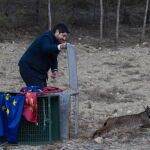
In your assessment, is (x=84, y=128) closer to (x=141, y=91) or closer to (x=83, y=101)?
(x=83, y=101)

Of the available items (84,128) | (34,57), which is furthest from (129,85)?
(34,57)

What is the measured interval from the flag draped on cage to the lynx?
1028 millimetres

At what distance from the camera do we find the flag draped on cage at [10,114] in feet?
23.4

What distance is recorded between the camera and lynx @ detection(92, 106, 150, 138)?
7.56m

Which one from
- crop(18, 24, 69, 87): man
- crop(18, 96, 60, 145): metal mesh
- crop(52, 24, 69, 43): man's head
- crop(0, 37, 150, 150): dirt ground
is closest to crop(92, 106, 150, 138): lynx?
crop(0, 37, 150, 150): dirt ground

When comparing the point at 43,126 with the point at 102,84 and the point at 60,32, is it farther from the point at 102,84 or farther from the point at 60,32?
the point at 102,84

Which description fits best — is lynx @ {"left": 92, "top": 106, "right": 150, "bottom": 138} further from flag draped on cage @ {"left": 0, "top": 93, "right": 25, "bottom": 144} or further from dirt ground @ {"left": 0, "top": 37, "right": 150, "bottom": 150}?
flag draped on cage @ {"left": 0, "top": 93, "right": 25, "bottom": 144}

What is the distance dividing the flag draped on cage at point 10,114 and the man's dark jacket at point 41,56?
598 mm

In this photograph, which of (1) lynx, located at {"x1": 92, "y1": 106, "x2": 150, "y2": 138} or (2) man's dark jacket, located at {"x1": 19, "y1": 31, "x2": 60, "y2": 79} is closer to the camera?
(2) man's dark jacket, located at {"x1": 19, "y1": 31, "x2": 60, "y2": 79}

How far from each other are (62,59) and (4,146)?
904 cm

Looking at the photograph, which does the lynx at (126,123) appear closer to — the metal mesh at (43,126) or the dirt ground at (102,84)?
the dirt ground at (102,84)

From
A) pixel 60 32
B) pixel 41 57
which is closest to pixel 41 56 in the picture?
pixel 41 57

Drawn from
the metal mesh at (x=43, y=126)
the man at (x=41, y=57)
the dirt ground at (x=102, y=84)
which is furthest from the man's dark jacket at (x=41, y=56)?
the dirt ground at (x=102, y=84)

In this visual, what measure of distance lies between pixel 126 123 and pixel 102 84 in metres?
4.95
